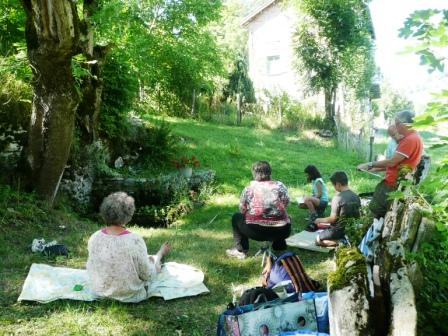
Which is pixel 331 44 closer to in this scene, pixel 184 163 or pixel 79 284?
pixel 184 163

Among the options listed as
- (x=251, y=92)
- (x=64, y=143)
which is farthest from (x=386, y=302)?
(x=251, y=92)

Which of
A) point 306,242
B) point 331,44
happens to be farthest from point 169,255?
point 331,44

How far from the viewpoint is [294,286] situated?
414cm

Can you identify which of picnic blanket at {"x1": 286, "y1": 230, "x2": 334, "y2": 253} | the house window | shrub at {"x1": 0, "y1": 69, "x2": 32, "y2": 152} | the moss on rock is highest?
the house window

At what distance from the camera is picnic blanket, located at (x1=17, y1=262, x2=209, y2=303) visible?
4492 millimetres

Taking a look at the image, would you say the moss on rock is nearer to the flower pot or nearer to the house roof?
the flower pot

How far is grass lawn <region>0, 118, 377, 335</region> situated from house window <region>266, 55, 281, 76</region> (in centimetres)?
1434

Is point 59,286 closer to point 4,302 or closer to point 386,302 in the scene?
point 4,302

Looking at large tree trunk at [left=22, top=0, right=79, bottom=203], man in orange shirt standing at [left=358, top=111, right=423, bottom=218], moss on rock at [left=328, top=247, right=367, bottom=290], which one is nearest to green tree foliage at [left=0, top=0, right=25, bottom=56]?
large tree trunk at [left=22, top=0, right=79, bottom=203]

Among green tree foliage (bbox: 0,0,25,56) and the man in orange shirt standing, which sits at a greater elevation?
green tree foliage (bbox: 0,0,25,56)

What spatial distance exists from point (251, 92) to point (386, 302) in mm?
19173

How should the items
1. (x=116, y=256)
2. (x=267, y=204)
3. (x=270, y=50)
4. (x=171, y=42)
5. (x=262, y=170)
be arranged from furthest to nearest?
(x=270, y=50)
(x=171, y=42)
(x=262, y=170)
(x=267, y=204)
(x=116, y=256)

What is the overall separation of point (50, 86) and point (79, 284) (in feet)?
11.7

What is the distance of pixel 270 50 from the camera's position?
26.3m
